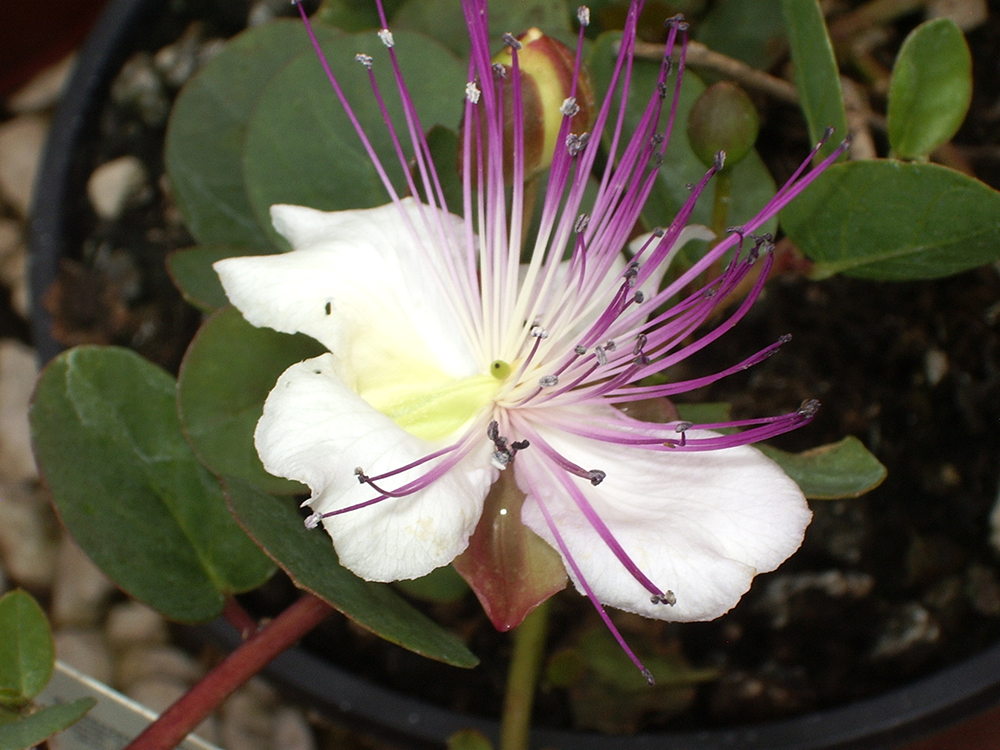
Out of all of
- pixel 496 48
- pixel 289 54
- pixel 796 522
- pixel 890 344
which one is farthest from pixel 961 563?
pixel 289 54

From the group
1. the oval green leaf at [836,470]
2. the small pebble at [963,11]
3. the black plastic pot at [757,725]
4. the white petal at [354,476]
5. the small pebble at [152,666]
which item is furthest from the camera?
the small pebble at [152,666]

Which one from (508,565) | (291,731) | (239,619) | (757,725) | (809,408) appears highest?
(809,408)

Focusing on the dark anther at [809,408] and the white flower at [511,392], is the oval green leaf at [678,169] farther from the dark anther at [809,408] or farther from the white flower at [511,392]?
the dark anther at [809,408]

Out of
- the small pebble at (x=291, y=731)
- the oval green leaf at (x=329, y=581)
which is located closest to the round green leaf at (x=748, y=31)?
the oval green leaf at (x=329, y=581)

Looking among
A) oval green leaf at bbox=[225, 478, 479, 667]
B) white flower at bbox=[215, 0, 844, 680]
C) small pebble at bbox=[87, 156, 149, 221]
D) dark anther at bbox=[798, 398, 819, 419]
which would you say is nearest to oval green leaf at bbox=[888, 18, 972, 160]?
white flower at bbox=[215, 0, 844, 680]

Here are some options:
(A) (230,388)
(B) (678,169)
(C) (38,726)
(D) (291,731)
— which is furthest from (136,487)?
(D) (291,731)

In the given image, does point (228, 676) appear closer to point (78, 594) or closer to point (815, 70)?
point (815, 70)
